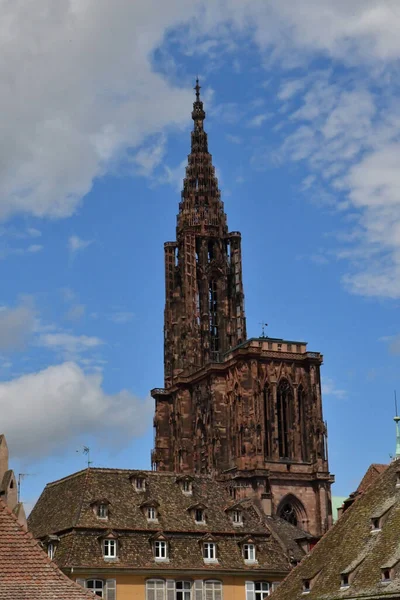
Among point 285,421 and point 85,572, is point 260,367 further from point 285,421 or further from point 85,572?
point 85,572

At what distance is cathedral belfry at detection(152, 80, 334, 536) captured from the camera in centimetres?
11662

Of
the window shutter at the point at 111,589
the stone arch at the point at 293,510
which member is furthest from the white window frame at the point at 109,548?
the stone arch at the point at 293,510

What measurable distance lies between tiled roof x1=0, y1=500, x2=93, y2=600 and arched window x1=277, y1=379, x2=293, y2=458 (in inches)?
3857

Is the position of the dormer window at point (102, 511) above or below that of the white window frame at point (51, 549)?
above

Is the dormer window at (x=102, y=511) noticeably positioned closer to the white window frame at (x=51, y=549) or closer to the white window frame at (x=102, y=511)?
the white window frame at (x=102, y=511)

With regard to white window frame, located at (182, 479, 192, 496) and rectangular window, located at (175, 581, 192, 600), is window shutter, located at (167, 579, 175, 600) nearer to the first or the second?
rectangular window, located at (175, 581, 192, 600)

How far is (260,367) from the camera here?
12088cm

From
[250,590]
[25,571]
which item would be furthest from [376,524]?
[25,571]

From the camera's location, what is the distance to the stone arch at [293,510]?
380 feet

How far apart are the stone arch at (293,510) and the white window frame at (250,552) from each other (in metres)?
42.1

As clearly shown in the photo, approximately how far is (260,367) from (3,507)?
318ft

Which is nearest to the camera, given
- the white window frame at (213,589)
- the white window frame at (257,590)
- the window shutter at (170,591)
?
the window shutter at (170,591)

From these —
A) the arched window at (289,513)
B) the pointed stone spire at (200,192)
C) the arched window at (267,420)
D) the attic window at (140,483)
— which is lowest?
the attic window at (140,483)

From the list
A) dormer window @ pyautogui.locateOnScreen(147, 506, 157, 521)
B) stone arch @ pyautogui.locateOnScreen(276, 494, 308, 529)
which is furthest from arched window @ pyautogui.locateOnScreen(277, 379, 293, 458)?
dormer window @ pyautogui.locateOnScreen(147, 506, 157, 521)
